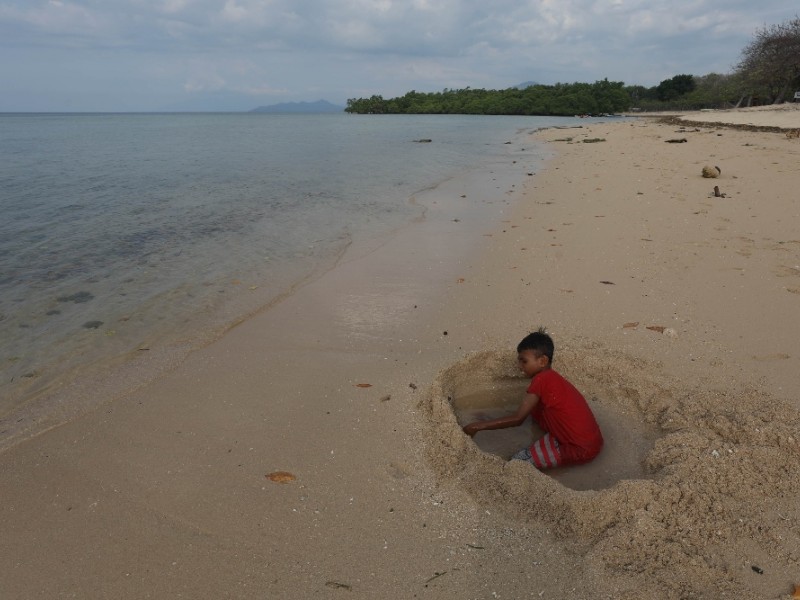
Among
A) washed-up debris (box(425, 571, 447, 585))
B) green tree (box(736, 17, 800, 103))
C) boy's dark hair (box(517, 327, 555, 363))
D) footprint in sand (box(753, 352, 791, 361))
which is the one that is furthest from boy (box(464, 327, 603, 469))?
green tree (box(736, 17, 800, 103))

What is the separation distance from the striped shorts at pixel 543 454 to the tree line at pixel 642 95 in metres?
46.9

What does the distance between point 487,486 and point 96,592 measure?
1732mm

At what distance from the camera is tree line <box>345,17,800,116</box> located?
38.2 meters

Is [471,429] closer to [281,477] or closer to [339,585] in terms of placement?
[281,477]

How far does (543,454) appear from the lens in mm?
2861

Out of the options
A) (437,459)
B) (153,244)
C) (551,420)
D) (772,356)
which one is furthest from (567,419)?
(153,244)

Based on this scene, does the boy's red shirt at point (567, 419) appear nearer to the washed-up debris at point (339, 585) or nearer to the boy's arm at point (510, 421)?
the boy's arm at point (510, 421)

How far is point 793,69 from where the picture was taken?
123ft

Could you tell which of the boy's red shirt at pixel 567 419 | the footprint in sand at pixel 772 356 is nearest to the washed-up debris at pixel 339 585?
the boy's red shirt at pixel 567 419

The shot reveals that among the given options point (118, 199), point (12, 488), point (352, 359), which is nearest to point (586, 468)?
point (352, 359)

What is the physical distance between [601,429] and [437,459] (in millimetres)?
1187

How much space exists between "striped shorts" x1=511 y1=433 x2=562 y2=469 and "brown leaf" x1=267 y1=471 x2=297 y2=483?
1242 millimetres

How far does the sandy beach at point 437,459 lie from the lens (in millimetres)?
2029

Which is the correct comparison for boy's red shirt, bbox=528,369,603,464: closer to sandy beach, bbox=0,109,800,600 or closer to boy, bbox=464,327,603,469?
boy, bbox=464,327,603,469
